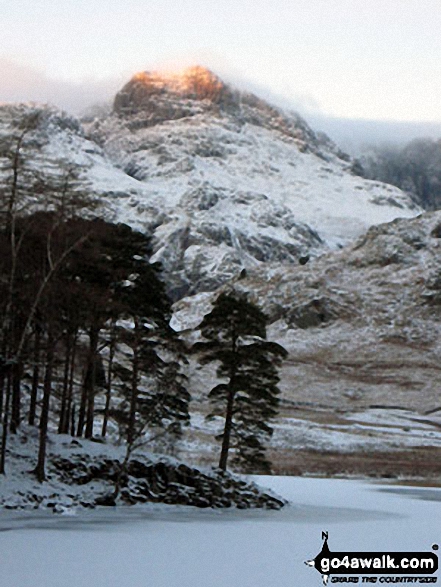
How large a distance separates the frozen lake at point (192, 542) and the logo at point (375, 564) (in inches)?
14.4

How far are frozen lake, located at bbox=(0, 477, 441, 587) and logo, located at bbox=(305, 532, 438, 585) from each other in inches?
14.4

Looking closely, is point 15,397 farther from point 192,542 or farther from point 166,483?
point 192,542

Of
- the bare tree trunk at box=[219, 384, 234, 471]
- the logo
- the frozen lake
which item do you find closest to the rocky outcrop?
the frozen lake

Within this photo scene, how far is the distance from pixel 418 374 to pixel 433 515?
412ft

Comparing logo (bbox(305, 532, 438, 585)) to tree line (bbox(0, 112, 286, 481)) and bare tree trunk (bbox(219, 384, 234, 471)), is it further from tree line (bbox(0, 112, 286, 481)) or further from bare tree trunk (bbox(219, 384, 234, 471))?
A: bare tree trunk (bbox(219, 384, 234, 471))

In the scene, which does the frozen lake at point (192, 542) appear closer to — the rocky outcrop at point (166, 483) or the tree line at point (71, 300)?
the rocky outcrop at point (166, 483)

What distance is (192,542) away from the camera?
69.5 feet

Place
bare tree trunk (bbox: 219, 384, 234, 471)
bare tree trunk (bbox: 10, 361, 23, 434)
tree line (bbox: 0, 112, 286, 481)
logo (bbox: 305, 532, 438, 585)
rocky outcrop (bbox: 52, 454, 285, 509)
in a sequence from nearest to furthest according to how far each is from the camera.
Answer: logo (bbox: 305, 532, 438, 585)
tree line (bbox: 0, 112, 286, 481)
bare tree trunk (bbox: 10, 361, 23, 434)
rocky outcrop (bbox: 52, 454, 285, 509)
bare tree trunk (bbox: 219, 384, 234, 471)

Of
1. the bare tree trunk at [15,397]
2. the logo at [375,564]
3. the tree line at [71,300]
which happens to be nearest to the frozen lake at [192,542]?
the logo at [375,564]

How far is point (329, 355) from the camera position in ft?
557

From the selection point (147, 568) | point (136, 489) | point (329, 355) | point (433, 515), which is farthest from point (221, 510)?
point (329, 355)

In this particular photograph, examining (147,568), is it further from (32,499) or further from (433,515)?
(433,515)

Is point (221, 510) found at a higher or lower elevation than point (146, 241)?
lower

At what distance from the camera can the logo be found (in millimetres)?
16234
